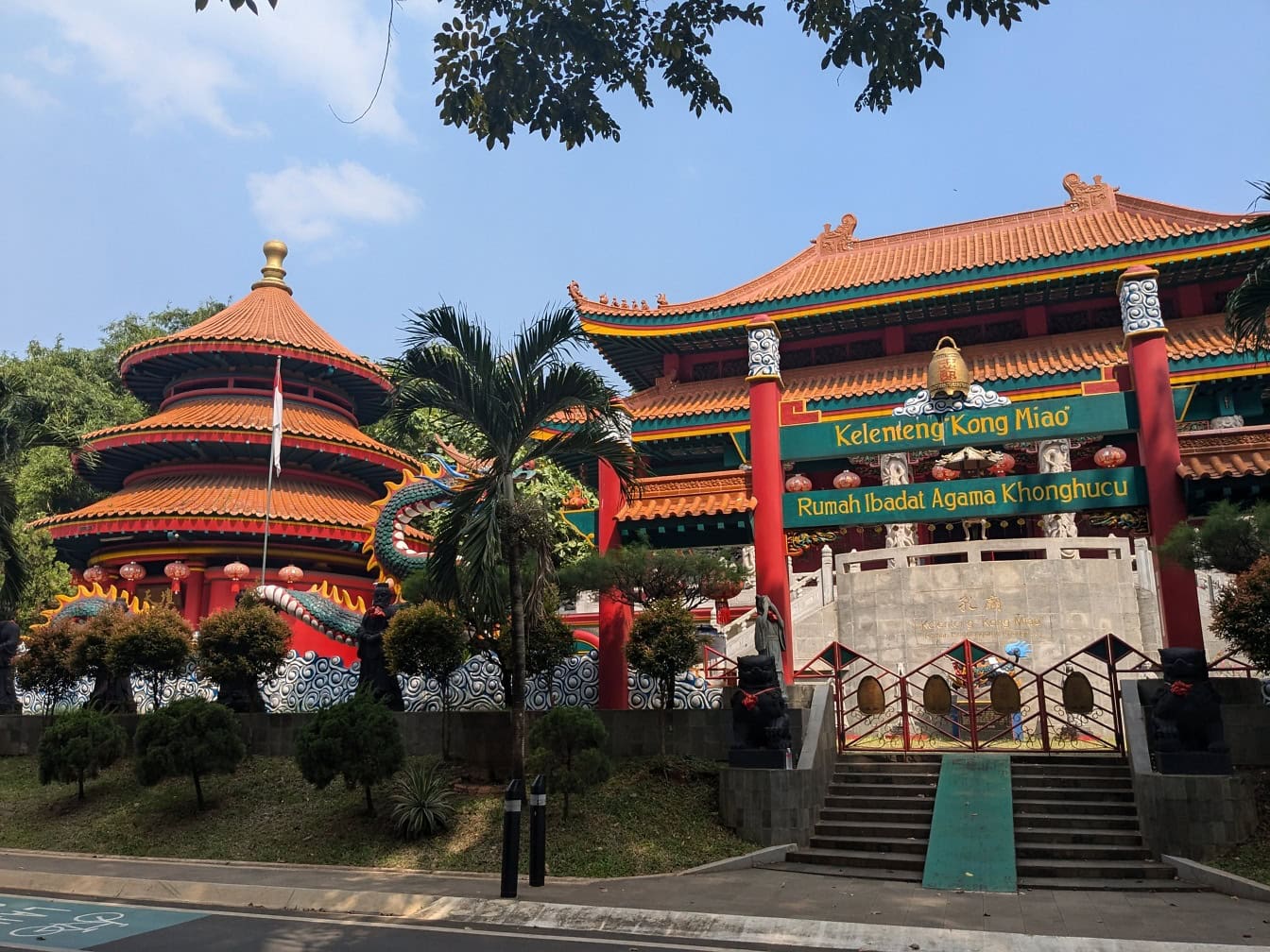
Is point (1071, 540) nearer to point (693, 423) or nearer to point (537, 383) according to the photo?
point (693, 423)

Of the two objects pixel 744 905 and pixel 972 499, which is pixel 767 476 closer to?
pixel 972 499

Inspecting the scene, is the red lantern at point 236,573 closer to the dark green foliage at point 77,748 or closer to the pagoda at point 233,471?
the pagoda at point 233,471

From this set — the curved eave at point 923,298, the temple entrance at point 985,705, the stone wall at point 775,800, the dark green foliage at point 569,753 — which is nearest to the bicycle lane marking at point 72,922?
the dark green foliage at point 569,753

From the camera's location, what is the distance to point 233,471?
27.3 meters

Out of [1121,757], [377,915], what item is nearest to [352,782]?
[377,915]

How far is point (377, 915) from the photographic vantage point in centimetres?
848

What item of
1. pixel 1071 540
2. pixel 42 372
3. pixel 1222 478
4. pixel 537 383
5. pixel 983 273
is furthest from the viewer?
pixel 42 372

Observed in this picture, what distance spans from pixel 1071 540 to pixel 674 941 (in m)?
12.8

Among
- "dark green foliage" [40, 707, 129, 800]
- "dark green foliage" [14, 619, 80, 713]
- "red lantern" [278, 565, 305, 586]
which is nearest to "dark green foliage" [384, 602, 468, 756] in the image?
"dark green foliage" [40, 707, 129, 800]

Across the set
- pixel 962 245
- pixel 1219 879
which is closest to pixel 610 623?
pixel 1219 879

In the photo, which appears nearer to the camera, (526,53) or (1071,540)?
(526,53)

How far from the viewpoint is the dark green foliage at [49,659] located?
55.6 feet

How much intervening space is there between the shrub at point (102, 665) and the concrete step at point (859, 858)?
1195 cm

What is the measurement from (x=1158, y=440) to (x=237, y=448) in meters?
22.9
